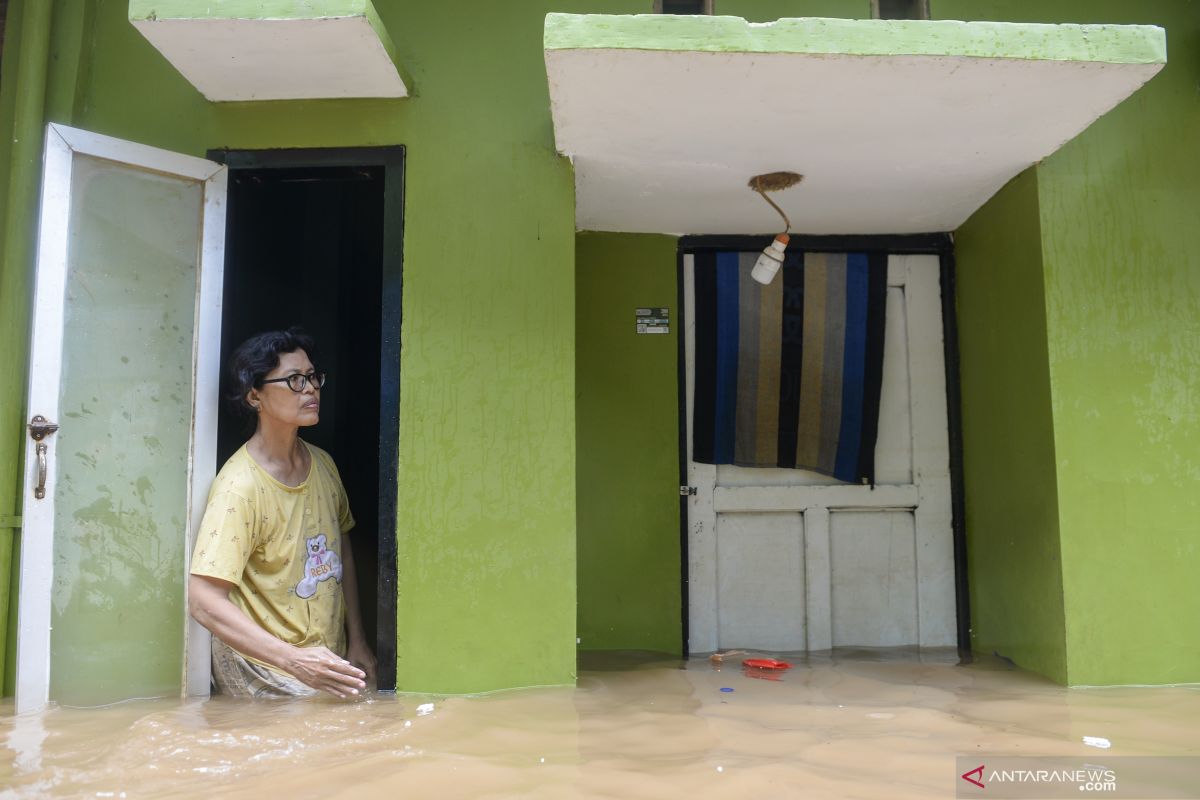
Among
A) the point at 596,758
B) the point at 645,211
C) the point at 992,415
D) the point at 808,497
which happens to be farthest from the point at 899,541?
→ the point at 596,758

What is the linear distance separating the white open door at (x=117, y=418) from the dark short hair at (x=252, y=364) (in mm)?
88

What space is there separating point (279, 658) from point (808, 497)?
111 inches

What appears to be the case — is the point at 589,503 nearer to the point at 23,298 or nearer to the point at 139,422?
the point at 139,422

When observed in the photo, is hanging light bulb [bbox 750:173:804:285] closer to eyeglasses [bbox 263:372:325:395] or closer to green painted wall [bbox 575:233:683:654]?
green painted wall [bbox 575:233:683:654]

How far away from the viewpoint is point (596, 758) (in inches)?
108

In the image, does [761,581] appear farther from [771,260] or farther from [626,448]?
[771,260]

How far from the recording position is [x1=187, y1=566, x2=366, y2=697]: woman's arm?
3.25m

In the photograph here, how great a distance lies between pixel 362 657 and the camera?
386 centimetres

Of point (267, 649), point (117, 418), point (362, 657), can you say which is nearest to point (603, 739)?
point (267, 649)

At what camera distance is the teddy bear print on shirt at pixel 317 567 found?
3634 mm

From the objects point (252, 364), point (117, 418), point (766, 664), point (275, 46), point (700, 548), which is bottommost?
point (766, 664)

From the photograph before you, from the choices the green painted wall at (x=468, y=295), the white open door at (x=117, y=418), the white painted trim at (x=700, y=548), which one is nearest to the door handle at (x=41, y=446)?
the white open door at (x=117, y=418)

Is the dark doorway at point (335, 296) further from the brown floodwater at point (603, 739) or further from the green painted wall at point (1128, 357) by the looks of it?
the green painted wall at point (1128, 357)

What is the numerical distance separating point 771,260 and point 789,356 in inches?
31.7
